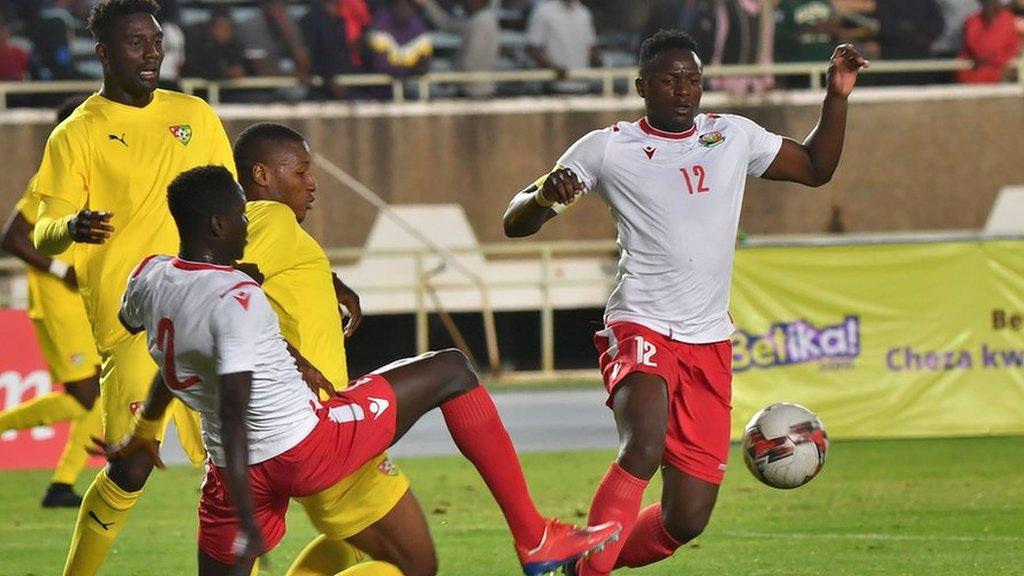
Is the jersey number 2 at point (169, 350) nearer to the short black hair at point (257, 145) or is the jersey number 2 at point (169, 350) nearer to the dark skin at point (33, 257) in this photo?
the short black hair at point (257, 145)

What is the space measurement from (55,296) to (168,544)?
7.92 ft

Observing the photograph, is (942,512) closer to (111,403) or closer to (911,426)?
(911,426)

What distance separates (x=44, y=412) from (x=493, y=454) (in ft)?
19.7

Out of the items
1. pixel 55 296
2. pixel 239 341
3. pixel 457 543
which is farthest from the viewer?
pixel 55 296

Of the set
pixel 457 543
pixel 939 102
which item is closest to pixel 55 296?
pixel 457 543

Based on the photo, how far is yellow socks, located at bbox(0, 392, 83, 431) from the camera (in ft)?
36.7

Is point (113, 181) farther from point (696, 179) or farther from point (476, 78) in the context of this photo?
point (476, 78)

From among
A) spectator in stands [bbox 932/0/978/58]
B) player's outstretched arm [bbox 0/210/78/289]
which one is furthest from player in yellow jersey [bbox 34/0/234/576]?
spectator in stands [bbox 932/0/978/58]

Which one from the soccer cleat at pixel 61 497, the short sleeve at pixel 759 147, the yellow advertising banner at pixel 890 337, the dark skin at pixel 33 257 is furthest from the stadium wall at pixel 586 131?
the short sleeve at pixel 759 147

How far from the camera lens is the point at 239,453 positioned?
5.35 metres

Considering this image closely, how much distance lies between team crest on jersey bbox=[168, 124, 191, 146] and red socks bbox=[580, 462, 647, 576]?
7.45 feet

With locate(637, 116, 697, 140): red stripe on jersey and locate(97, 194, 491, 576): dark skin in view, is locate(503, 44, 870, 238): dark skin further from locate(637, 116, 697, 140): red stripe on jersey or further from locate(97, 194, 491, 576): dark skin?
locate(97, 194, 491, 576): dark skin

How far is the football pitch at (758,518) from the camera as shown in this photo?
8492 mm

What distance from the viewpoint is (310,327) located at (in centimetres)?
621
